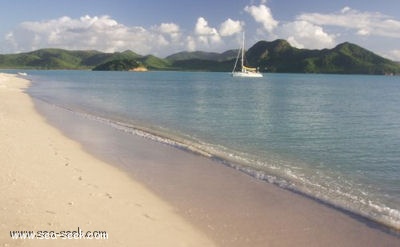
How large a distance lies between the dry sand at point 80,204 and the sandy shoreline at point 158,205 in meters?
0.03

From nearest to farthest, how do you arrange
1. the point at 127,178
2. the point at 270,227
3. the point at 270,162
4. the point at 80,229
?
the point at 80,229 → the point at 270,227 → the point at 127,178 → the point at 270,162

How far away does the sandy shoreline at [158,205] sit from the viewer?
994 centimetres

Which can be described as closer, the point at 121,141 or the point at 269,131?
the point at 121,141

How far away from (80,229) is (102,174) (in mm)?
5874

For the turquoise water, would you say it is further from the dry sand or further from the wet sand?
the dry sand

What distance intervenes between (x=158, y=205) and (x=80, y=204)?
2.29 meters

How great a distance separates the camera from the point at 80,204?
1140 cm

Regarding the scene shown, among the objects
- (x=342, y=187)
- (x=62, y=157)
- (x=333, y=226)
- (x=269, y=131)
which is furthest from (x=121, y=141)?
(x=333, y=226)

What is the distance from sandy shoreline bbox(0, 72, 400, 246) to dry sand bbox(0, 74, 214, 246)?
0.08ft

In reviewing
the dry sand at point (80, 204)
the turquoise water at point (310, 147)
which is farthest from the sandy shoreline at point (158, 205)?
the turquoise water at point (310, 147)

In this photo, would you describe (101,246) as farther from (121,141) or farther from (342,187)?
(121,141)

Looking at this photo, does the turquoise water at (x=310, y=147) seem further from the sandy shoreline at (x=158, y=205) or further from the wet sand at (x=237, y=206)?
the sandy shoreline at (x=158, y=205)

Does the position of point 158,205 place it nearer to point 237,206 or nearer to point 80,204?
point 80,204

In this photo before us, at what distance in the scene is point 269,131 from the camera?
94.1 ft
